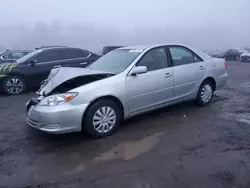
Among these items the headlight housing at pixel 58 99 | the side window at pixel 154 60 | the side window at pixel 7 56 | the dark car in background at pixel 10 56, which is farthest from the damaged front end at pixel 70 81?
the side window at pixel 7 56

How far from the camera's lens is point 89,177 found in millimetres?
2844

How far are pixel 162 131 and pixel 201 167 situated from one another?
127 cm

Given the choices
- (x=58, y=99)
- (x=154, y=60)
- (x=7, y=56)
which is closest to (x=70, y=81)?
(x=58, y=99)

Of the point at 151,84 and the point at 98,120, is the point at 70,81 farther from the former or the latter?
the point at 151,84

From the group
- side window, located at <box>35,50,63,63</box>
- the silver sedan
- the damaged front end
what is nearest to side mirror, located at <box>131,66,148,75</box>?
the silver sedan

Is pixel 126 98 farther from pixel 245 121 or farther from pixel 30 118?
pixel 245 121

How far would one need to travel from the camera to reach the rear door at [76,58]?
8.20m

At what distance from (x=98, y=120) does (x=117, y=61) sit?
133 centimetres

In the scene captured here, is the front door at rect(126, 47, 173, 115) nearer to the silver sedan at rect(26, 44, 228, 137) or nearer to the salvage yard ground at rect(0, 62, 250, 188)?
the silver sedan at rect(26, 44, 228, 137)

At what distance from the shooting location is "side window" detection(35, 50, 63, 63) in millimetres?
7862

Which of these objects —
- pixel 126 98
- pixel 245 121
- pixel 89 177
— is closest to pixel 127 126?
pixel 126 98

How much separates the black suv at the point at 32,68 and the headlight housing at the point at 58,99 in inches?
167

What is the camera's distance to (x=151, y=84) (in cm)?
436

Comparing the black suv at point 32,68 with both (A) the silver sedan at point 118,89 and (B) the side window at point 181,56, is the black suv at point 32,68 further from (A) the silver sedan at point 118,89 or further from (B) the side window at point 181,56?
(B) the side window at point 181,56
